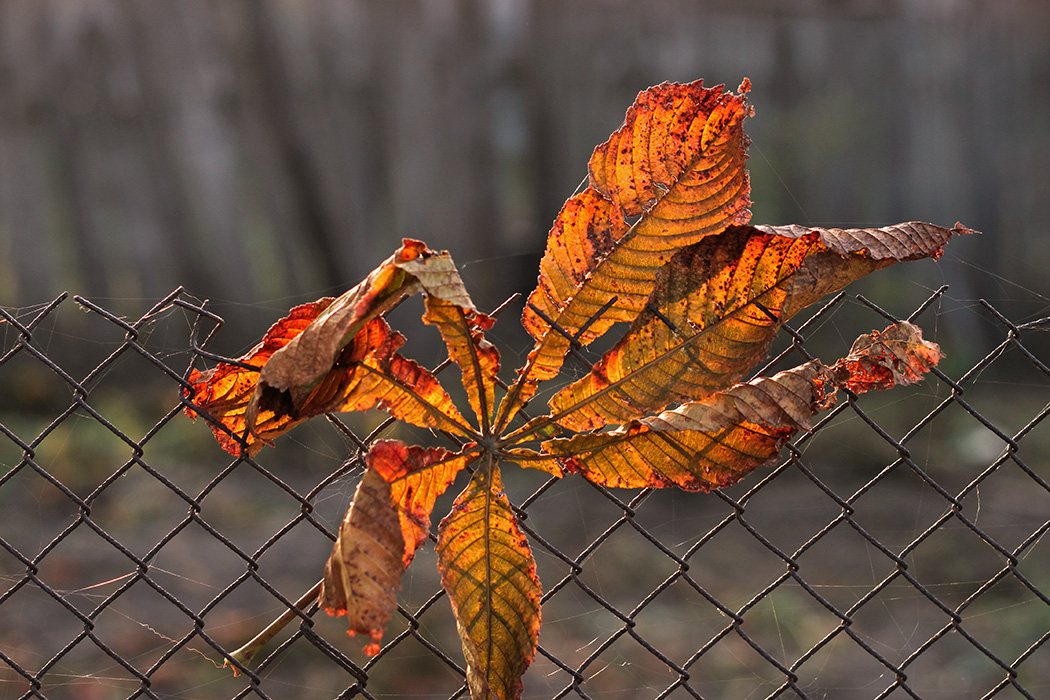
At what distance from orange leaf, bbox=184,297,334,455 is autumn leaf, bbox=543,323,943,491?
0.36 metres

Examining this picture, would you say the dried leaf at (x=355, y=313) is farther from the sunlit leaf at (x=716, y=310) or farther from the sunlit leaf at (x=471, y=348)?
the sunlit leaf at (x=716, y=310)

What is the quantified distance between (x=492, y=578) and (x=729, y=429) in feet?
1.18

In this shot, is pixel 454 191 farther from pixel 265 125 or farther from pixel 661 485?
pixel 661 485

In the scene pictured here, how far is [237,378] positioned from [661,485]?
0.58m

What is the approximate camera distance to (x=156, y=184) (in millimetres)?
4516

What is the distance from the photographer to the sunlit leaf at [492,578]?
3.34ft

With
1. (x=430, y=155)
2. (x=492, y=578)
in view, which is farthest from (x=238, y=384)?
(x=430, y=155)

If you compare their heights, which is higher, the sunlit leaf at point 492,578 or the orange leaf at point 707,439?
the orange leaf at point 707,439

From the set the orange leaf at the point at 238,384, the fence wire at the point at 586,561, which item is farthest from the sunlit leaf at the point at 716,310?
the fence wire at the point at 586,561

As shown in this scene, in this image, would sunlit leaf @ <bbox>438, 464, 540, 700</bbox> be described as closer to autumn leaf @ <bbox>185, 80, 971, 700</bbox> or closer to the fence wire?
autumn leaf @ <bbox>185, 80, 971, 700</bbox>

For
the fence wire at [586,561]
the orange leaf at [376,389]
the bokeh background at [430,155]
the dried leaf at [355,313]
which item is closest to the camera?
the dried leaf at [355,313]

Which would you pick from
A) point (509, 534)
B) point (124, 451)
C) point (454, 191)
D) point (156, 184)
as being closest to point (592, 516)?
point (454, 191)

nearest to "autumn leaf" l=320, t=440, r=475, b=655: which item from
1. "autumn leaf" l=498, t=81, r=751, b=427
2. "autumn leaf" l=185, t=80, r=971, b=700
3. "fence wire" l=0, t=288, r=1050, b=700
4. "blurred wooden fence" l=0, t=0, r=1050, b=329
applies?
"autumn leaf" l=185, t=80, r=971, b=700

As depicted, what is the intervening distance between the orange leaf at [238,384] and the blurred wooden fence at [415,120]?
3343mm
